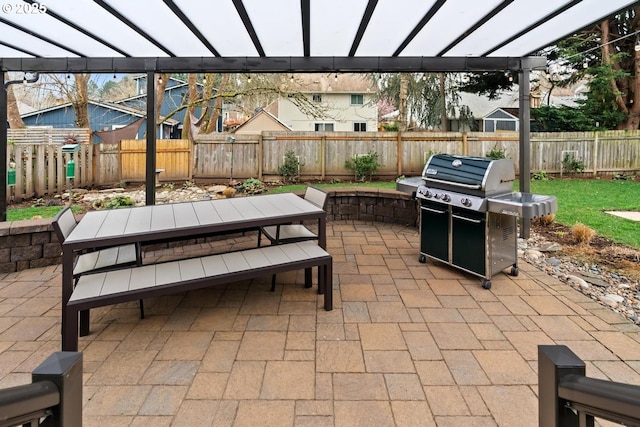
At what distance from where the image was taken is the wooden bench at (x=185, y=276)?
229cm

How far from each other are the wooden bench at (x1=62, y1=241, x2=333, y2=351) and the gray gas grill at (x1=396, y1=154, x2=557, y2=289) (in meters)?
1.41

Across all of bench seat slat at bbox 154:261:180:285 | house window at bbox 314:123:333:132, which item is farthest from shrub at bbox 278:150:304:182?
house window at bbox 314:123:333:132

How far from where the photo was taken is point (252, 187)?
912 centimetres

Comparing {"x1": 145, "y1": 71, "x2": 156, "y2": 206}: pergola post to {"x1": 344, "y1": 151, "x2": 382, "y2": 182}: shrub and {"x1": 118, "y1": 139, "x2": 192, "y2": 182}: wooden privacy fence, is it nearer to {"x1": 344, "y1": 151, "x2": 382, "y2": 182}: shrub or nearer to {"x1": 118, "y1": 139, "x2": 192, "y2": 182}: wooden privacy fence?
{"x1": 118, "y1": 139, "x2": 192, "y2": 182}: wooden privacy fence

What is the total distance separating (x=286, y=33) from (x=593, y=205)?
21.8 feet

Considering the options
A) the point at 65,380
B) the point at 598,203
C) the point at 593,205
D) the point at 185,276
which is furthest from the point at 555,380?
the point at 598,203

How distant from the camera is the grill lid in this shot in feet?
11.3

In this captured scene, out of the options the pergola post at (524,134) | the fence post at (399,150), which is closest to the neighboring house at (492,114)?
the fence post at (399,150)

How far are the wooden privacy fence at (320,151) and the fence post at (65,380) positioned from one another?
9.28 m

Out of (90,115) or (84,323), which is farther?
(90,115)

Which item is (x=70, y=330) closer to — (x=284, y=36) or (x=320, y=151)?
(x=284, y=36)

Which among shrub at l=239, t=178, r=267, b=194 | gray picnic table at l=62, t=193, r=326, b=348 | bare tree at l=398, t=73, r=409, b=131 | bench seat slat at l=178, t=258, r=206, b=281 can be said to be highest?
bare tree at l=398, t=73, r=409, b=131

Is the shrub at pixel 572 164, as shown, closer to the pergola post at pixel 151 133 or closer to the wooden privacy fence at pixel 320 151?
the wooden privacy fence at pixel 320 151

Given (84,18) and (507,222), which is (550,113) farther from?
(84,18)
